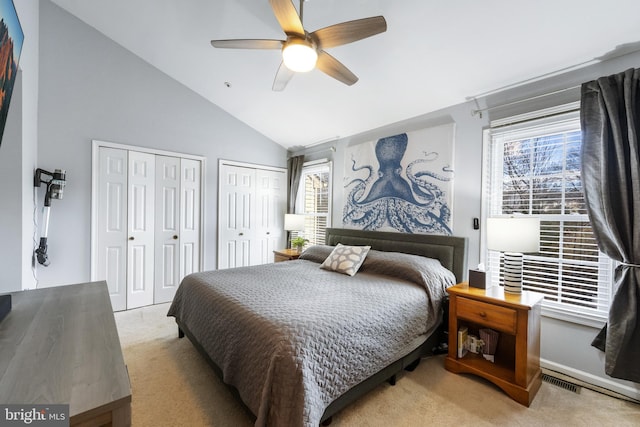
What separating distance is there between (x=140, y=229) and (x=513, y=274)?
4.20 meters

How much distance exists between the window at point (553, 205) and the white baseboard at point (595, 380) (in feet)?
1.34

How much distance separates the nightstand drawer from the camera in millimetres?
1944

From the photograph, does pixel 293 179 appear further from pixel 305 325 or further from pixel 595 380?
pixel 595 380

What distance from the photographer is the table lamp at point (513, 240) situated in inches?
78.2

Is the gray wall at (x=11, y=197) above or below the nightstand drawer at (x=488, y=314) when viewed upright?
above

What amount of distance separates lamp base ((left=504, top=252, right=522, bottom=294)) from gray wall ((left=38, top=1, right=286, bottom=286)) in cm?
414

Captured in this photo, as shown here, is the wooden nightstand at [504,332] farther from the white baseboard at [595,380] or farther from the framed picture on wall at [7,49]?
the framed picture on wall at [7,49]

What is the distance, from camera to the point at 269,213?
16.0ft

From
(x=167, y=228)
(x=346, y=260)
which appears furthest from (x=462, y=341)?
(x=167, y=228)

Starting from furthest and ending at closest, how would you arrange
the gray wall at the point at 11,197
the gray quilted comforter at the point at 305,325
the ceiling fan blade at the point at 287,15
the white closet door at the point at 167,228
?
1. the white closet door at the point at 167,228
2. the gray wall at the point at 11,197
3. the ceiling fan blade at the point at 287,15
4. the gray quilted comforter at the point at 305,325

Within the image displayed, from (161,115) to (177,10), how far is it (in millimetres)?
1464

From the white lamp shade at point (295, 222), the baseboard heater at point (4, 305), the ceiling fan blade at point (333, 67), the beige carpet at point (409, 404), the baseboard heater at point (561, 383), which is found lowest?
the beige carpet at point (409, 404)

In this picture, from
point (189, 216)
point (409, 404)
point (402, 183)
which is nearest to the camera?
point (409, 404)

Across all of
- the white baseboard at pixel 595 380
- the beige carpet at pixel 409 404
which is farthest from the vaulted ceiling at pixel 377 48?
the beige carpet at pixel 409 404
